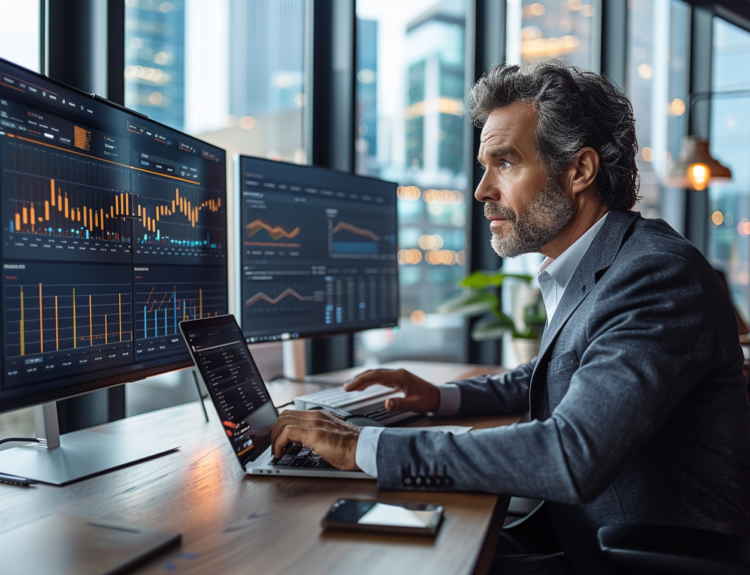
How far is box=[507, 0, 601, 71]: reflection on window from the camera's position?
3744 millimetres

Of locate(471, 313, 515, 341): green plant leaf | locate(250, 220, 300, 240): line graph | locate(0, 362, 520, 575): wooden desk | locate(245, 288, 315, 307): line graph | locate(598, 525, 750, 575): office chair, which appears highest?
Result: locate(250, 220, 300, 240): line graph

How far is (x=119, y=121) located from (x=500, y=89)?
84cm

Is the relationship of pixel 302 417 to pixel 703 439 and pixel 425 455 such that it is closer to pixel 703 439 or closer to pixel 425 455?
pixel 425 455

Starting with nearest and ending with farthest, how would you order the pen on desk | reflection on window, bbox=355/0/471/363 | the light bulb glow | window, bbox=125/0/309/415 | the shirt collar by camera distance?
the pen on desk
the shirt collar
window, bbox=125/0/309/415
reflection on window, bbox=355/0/471/363
the light bulb glow

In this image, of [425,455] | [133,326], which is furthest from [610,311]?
[133,326]

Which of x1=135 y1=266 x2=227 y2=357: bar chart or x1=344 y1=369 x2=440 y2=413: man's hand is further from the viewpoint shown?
x1=344 y1=369 x2=440 y2=413: man's hand

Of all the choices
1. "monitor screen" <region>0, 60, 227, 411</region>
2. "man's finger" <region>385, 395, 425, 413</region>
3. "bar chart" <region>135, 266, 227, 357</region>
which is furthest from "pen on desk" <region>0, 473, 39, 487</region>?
"man's finger" <region>385, 395, 425, 413</region>

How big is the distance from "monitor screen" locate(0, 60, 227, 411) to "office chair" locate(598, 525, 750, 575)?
2.93 feet

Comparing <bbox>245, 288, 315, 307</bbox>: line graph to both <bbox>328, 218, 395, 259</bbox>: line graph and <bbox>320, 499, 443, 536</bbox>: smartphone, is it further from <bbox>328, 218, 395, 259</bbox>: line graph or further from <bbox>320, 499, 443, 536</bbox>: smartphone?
<bbox>320, 499, 443, 536</bbox>: smartphone

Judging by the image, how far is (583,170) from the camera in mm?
1383

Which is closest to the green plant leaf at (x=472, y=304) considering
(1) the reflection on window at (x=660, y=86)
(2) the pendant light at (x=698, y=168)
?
(2) the pendant light at (x=698, y=168)

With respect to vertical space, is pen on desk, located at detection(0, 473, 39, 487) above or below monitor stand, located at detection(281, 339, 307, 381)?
below

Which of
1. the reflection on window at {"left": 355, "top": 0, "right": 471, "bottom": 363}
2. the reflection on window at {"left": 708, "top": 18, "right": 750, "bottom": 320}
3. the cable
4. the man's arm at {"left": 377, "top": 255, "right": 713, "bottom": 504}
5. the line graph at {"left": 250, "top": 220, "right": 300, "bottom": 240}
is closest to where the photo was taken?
the man's arm at {"left": 377, "top": 255, "right": 713, "bottom": 504}

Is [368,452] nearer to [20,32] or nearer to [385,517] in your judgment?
[385,517]
